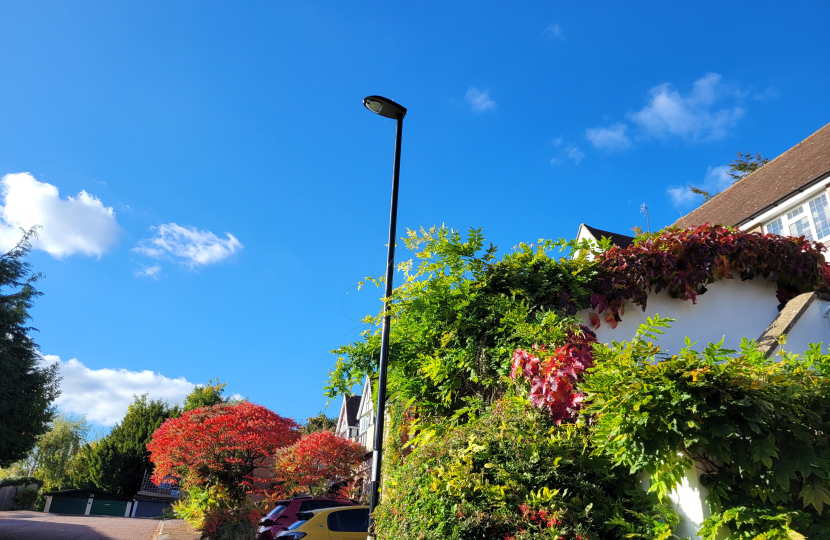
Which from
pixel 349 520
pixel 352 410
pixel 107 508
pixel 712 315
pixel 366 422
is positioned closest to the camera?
pixel 712 315

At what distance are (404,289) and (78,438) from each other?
167 ft

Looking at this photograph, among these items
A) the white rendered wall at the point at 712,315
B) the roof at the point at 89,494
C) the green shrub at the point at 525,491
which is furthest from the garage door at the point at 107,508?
the white rendered wall at the point at 712,315

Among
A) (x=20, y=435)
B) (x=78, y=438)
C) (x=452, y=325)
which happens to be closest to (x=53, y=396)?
(x=20, y=435)

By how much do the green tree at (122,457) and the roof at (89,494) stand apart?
8.20 feet

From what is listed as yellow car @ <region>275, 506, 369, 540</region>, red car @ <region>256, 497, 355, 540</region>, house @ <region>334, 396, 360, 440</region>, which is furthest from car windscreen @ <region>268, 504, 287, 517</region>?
house @ <region>334, 396, 360, 440</region>

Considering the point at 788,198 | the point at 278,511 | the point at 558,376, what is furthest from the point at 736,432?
the point at 788,198

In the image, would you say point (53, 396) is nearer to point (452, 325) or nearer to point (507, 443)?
point (452, 325)

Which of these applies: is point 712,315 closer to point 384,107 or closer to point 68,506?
point 384,107

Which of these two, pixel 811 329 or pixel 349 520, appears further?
pixel 349 520

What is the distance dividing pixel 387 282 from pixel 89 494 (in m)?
37.7

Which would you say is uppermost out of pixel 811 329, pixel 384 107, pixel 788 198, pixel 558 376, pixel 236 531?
pixel 788 198

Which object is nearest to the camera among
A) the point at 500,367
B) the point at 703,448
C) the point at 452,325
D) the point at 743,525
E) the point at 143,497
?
the point at 743,525

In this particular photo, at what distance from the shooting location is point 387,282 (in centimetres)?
909

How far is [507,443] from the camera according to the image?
227 inches
